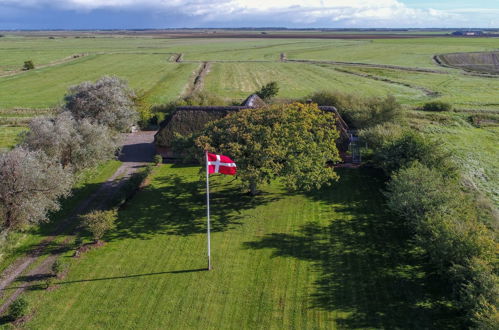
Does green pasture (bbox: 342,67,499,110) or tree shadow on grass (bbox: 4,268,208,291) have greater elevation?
green pasture (bbox: 342,67,499,110)

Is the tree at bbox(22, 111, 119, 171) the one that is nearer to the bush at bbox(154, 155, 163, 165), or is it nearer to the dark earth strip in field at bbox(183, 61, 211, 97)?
the bush at bbox(154, 155, 163, 165)

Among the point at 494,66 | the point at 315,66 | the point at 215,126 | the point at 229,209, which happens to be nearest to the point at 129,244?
the point at 229,209

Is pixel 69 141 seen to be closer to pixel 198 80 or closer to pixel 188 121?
pixel 188 121

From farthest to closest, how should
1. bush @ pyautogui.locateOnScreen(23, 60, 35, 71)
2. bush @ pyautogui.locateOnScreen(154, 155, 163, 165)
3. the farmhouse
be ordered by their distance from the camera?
bush @ pyautogui.locateOnScreen(23, 60, 35, 71) → the farmhouse → bush @ pyautogui.locateOnScreen(154, 155, 163, 165)

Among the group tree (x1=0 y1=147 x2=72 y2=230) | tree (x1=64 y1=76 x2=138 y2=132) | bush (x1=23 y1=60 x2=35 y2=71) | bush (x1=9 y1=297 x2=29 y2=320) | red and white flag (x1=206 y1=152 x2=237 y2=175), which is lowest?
bush (x1=9 y1=297 x2=29 y2=320)

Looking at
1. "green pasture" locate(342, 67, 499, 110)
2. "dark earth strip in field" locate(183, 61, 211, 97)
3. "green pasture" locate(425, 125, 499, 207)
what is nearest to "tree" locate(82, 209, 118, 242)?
"green pasture" locate(425, 125, 499, 207)

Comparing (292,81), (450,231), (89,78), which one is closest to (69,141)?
(450,231)

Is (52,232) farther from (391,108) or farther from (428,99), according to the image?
(428,99)
